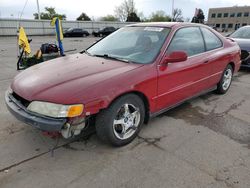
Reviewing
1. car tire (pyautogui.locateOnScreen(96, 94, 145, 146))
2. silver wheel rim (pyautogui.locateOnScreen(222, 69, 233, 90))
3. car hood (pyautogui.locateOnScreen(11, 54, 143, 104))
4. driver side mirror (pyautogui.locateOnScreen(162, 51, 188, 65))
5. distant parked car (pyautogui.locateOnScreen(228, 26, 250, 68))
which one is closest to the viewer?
car hood (pyautogui.locateOnScreen(11, 54, 143, 104))

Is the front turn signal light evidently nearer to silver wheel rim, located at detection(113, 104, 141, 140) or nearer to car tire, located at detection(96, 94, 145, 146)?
car tire, located at detection(96, 94, 145, 146)

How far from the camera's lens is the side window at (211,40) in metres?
3.96

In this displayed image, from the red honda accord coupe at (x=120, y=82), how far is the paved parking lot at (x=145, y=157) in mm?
299

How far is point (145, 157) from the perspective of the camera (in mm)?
2523

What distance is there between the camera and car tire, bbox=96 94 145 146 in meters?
2.43

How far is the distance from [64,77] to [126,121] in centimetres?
95

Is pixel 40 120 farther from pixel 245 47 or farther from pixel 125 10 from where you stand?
pixel 125 10

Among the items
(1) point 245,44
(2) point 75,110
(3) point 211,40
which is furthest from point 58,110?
(1) point 245,44

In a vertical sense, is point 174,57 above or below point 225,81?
above

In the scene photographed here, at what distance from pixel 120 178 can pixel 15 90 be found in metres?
Result: 1.64

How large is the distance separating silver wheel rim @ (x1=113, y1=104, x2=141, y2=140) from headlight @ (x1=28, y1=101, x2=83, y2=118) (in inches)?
21.9

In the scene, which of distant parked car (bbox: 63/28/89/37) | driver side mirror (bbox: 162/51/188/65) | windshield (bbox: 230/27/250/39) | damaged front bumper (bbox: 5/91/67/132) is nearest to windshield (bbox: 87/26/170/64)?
driver side mirror (bbox: 162/51/188/65)

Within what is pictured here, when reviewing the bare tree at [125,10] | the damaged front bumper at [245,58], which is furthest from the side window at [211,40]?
the bare tree at [125,10]

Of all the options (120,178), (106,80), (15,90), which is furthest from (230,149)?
(15,90)
